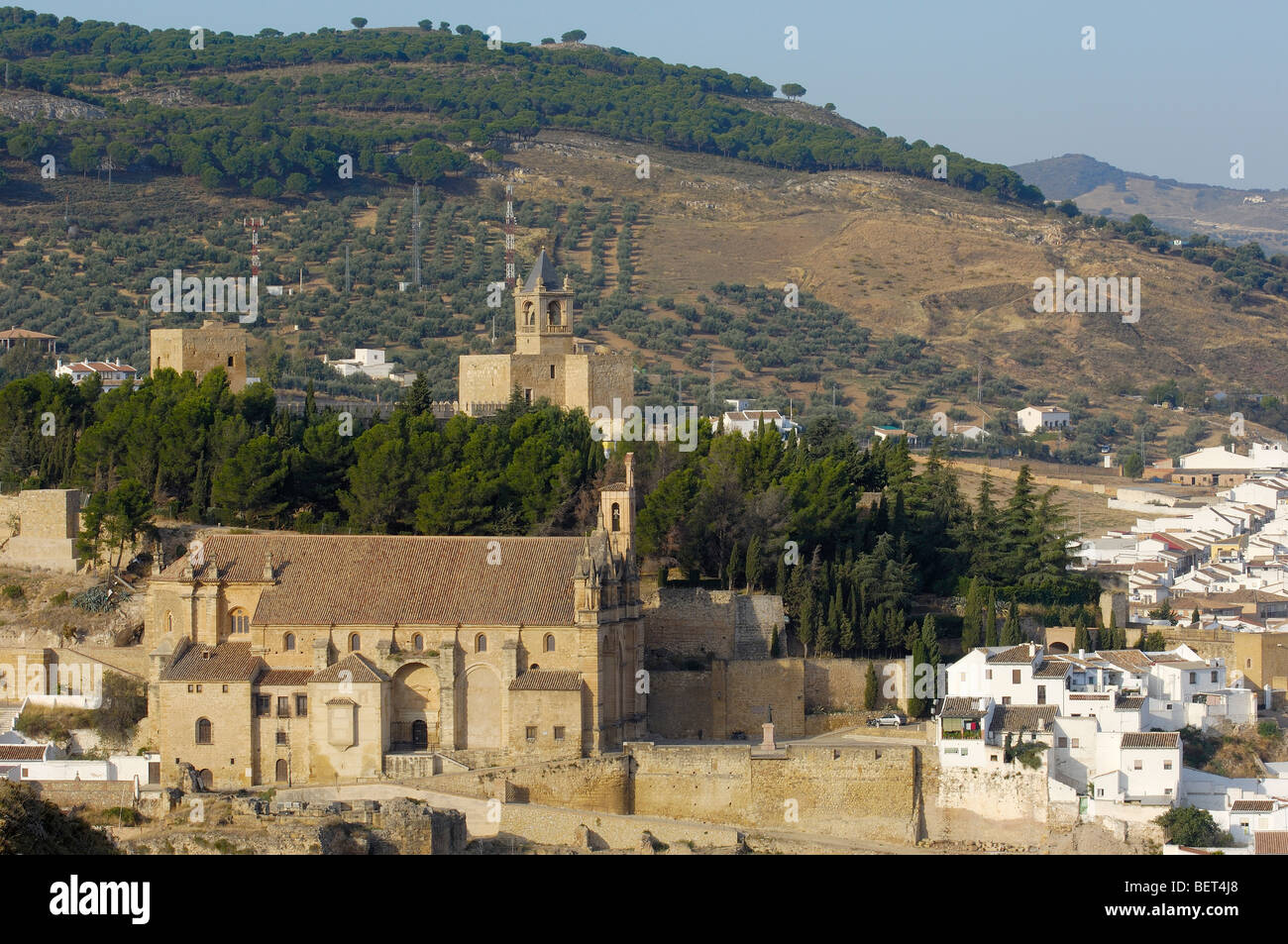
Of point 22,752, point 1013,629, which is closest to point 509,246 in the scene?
point 1013,629

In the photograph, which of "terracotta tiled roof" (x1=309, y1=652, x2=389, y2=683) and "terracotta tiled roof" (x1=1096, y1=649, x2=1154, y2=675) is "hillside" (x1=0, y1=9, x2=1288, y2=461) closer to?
"terracotta tiled roof" (x1=1096, y1=649, x2=1154, y2=675)

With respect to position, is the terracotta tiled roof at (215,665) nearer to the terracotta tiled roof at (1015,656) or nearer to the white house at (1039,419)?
the terracotta tiled roof at (1015,656)

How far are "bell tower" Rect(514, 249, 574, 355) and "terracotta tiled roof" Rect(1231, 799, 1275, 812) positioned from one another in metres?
22.2

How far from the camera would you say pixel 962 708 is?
4116cm

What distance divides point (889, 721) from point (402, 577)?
9504 millimetres

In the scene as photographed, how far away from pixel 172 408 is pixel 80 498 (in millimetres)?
3760

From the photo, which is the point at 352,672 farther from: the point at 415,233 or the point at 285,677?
the point at 415,233

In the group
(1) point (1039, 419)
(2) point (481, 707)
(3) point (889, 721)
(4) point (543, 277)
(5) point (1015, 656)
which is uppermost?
(4) point (543, 277)

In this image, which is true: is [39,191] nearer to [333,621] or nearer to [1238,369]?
[1238,369]

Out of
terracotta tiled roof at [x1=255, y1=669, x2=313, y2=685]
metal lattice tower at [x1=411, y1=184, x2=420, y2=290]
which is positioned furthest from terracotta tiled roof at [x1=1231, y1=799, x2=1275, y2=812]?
metal lattice tower at [x1=411, y1=184, x2=420, y2=290]

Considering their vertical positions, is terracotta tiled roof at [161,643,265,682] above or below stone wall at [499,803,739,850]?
above

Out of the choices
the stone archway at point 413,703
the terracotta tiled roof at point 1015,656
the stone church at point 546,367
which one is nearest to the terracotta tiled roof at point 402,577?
the stone archway at point 413,703

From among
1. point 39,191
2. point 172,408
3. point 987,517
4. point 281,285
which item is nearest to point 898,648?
point 987,517

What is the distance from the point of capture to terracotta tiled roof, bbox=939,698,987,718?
40719 mm
